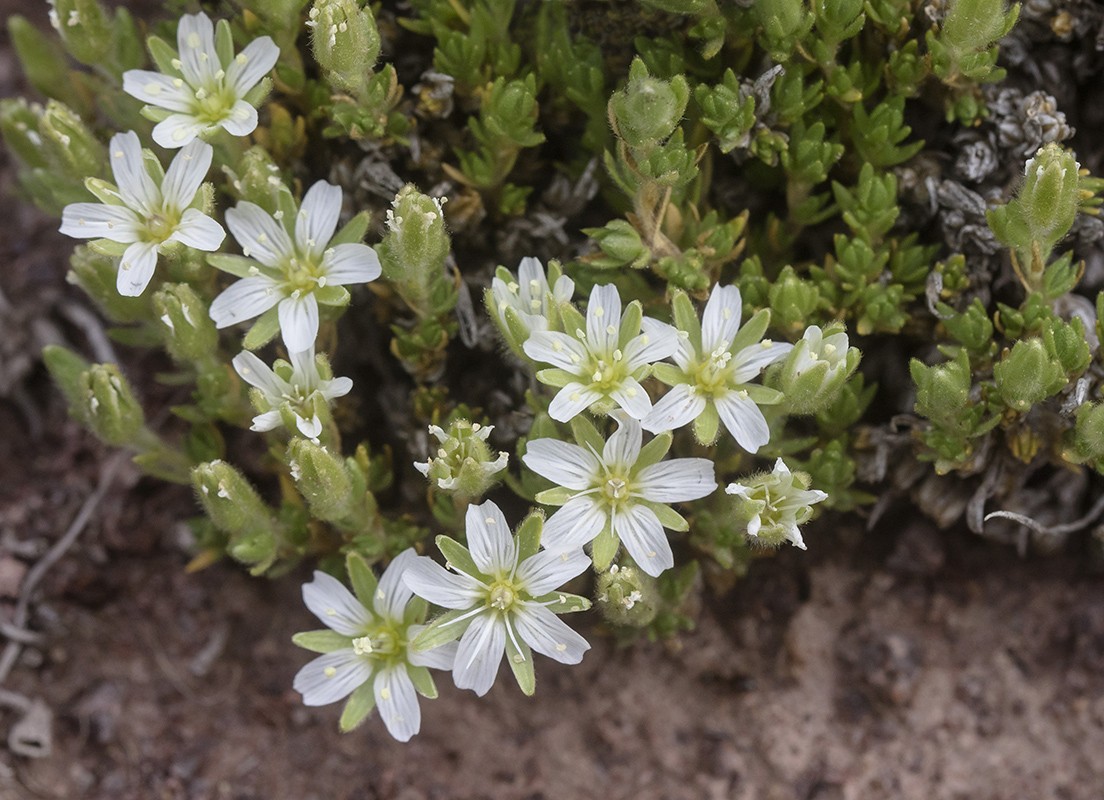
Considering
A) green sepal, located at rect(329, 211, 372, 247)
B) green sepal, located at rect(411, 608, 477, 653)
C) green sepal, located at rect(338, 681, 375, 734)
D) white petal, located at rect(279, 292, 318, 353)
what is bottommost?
green sepal, located at rect(338, 681, 375, 734)

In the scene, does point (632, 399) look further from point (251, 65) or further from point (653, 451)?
point (251, 65)

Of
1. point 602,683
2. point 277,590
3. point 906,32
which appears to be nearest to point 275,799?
point 277,590

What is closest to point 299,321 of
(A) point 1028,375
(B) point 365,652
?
(B) point 365,652

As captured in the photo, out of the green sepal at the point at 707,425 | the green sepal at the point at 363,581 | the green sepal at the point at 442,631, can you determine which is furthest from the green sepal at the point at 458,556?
the green sepal at the point at 707,425

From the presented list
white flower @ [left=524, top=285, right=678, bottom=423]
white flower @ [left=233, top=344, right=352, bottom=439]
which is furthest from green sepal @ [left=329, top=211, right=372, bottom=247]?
white flower @ [left=524, top=285, right=678, bottom=423]

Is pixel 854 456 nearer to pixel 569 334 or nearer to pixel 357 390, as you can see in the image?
pixel 569 334

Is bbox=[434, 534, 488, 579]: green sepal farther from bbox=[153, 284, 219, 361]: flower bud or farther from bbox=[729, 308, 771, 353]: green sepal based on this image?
bbox=[153, 284, 219, 361]: flower bud
